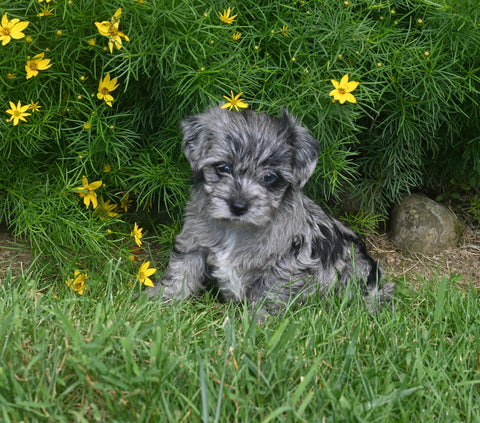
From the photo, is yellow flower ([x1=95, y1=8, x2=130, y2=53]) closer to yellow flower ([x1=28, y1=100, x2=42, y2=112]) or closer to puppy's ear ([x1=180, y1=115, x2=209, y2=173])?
puppy's ear ([x1=180, y1=115, x2=209, y2=173])

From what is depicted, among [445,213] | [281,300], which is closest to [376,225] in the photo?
[445,213]

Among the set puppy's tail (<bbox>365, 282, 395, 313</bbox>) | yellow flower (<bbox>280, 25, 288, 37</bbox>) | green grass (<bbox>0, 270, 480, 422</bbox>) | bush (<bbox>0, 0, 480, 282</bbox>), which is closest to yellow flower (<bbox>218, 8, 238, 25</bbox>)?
bush (<bbox>0, 0, 480, 282</bbox>)

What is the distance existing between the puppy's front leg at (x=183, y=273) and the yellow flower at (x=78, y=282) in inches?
15.9

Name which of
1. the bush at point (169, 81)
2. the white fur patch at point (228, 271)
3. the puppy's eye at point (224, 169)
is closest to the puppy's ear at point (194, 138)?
the puppy's eye at point (224, 169)

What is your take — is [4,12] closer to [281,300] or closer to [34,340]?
[34,340]

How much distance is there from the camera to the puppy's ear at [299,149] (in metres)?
3.14

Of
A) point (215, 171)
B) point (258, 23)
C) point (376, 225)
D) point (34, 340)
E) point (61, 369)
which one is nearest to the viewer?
point (61, 369)

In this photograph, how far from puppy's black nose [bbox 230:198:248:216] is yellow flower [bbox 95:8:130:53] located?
110 centimetres

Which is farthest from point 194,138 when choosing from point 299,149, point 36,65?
point 36,65

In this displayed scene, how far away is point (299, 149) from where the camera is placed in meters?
3.15

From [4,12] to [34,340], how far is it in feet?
6.68

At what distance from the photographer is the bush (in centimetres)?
338

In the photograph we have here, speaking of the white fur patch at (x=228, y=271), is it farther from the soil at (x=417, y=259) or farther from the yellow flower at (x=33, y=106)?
the yellow flower at (x=33, y=106)

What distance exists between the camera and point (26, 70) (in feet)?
10.9
